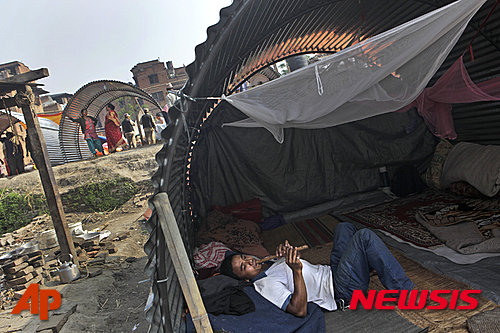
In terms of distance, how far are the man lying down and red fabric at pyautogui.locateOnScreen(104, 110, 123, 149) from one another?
9.76 meters

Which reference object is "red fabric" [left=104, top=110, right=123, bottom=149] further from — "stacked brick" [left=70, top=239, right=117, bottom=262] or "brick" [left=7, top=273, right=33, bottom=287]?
"brick" [left=7, top=273, right=33, bottom=287]

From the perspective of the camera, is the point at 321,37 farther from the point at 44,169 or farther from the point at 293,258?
the point at 44,169

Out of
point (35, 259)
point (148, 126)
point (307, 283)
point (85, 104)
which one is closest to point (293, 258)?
point (307, 283)

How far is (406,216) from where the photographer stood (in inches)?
161

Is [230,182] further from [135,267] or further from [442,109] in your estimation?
[442,109]

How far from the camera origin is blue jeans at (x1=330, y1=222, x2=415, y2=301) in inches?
87.5

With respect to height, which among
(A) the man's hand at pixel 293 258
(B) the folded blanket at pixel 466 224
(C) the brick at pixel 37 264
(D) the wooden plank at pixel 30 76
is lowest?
(B) the folded blanket at pixel 466 224

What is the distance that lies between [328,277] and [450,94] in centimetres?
276

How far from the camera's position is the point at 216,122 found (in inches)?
195

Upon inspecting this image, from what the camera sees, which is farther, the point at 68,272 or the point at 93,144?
the point at 93,144

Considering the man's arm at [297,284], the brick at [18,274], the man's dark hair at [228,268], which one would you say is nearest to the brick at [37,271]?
the brick at [18,274]

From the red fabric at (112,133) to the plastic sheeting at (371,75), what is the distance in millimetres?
9289

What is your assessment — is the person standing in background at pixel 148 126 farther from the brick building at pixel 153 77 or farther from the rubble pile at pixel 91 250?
the brick building at pixel 153 77

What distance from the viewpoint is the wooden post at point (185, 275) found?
1.79 meters
